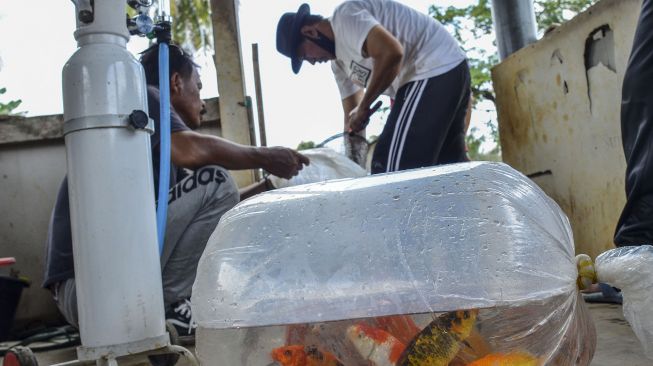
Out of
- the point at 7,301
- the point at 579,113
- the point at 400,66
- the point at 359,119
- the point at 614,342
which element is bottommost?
the point at 614,342

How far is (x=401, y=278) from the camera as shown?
1.34 m

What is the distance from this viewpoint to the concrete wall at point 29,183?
172 inches

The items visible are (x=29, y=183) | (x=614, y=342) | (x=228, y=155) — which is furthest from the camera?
(x=29, y=183)

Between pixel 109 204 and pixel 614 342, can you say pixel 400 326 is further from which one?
pixel 614 342

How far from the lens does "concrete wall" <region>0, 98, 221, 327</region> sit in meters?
4.38

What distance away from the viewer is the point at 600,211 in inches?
126

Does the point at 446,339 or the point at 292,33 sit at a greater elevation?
the point at 292,33

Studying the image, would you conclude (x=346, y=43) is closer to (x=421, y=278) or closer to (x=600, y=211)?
(x=600, y=211)

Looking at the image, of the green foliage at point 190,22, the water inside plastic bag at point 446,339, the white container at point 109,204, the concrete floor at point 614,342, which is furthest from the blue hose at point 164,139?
the green foliage at point 190,22

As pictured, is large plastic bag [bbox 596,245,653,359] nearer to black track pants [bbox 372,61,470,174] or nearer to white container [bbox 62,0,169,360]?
white container [bbox 62,0,169,360]

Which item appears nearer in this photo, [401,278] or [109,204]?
[401,278]

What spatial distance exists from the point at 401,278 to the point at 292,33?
2.41 meters

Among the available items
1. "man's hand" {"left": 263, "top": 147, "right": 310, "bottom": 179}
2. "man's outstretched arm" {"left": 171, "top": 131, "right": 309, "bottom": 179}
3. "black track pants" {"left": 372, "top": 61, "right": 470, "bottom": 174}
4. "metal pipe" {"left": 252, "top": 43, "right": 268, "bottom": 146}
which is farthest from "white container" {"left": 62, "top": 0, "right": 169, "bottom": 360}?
"metal pipe" {"left": 252, "top": 43, "right": 268, "bottom": 146}

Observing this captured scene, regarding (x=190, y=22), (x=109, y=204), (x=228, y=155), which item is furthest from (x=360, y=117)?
(x=190, y=22)
